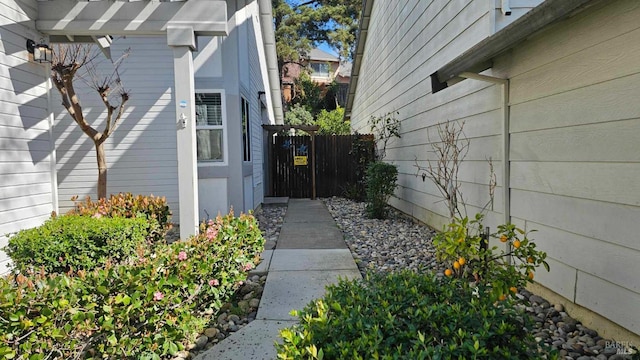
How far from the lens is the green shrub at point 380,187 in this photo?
7594 millimetres

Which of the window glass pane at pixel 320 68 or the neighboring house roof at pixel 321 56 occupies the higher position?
the neighboring house roof at pixel 321 56

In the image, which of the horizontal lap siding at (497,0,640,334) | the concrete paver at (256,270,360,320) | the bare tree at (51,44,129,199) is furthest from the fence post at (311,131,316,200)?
the horizontal lap siding at (497,0,640,334)

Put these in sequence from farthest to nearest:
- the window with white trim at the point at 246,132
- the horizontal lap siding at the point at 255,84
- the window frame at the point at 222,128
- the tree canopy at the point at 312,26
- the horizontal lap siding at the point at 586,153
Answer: the tree canopy at the point at 312,26 → the horizontal lap siding at the point at 255,84 → the window with white trim at the point at 246,132 → the window frame at the point at 222,128 → the horizontal lap siding at the point at 586,153

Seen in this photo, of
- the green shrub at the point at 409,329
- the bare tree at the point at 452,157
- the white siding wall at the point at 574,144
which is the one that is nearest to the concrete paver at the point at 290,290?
the green shrub at the point at 409,329

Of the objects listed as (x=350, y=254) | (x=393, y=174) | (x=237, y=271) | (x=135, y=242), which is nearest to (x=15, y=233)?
(x=135, y=242)

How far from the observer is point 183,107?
470cm

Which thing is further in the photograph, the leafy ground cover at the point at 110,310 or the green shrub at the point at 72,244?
the green shrub at the point at 72,244

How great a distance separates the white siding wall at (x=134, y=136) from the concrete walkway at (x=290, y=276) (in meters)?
2.87

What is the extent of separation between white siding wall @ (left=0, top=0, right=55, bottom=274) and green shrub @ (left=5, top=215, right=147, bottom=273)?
1.77ft

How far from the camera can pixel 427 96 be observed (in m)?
6.24

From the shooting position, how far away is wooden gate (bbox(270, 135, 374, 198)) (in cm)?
1141

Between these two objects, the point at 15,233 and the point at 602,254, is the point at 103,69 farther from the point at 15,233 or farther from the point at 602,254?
the point at 602,254

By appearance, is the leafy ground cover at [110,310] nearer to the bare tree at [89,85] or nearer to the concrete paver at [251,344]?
the concrete paver at [251,344]

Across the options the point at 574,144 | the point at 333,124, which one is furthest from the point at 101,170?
the point at 333,124
